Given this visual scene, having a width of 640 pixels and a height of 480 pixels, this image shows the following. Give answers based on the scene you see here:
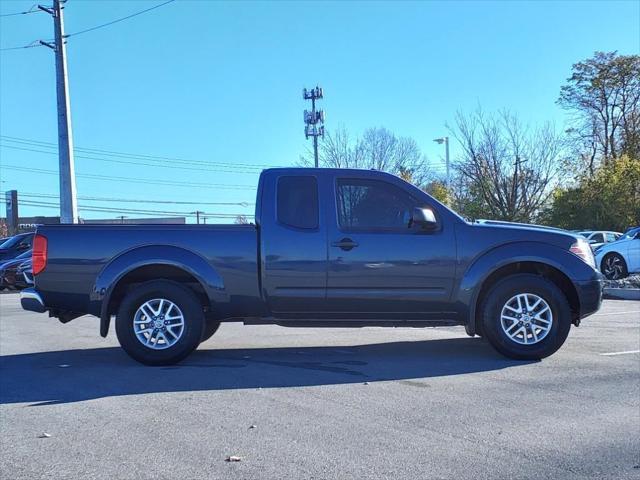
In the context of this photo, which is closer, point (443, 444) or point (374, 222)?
point (443, 444)

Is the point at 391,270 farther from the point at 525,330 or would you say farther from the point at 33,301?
the point at 33,301

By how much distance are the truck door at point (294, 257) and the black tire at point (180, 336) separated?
2.68 feet

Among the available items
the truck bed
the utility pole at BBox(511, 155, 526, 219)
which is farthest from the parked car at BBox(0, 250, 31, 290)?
the utility pole at BBox(511, 155, 526, 219)

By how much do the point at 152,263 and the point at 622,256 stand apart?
13929mm

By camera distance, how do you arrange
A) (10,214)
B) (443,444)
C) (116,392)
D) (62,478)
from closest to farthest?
(62,478) < (443,444) < (116,392) < (10,214)

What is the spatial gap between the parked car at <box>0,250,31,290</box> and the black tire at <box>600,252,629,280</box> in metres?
17.2

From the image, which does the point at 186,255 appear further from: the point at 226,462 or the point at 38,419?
the point at 226,462

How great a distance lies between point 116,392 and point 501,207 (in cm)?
2608

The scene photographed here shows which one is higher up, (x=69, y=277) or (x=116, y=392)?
(x=69, y=277)

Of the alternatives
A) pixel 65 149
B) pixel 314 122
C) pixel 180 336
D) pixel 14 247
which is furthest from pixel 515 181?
pixel 180 336

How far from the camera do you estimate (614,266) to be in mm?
16375

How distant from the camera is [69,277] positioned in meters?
6.36

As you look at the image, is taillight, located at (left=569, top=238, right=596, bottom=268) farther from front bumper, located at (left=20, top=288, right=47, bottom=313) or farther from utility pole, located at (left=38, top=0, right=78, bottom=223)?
utility pole, located at (left=38, top=0, right=78, bottom=223)

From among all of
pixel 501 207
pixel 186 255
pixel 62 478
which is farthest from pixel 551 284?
pixel 501 207
